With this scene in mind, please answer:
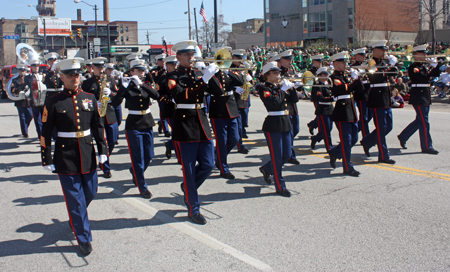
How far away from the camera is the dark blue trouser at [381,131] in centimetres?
752

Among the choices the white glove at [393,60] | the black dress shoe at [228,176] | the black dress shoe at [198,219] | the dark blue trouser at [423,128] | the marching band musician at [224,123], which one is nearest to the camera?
the black dress shoe at [198,219]

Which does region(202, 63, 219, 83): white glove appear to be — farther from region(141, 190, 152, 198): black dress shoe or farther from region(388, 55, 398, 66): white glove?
region(388, 55, 398, 66): white glove

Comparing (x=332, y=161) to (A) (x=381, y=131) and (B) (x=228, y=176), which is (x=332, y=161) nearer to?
(A) (x=381, y=131)

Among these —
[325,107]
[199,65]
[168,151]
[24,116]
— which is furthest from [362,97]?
[24,116]

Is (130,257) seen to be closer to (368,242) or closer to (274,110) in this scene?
(368,242)

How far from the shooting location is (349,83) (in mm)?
7035

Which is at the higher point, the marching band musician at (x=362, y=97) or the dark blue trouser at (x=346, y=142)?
the marching band musician at (x=362, y=97)

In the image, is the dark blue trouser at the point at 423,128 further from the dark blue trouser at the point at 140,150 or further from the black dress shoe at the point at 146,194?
the black dress shoe at the point at 146,194

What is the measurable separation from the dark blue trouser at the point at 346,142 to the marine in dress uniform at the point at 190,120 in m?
2.76

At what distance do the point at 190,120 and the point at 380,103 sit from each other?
14.1 ft

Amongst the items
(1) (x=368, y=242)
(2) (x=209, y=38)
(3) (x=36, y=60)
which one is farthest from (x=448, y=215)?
(2) (x=209, y=38)

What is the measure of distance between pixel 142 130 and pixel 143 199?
1.05 m

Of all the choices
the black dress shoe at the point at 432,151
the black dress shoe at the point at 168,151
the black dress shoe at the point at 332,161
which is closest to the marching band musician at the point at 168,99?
the black dress shoe at the point at 168,151

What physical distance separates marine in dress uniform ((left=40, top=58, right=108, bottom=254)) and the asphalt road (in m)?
0.43
